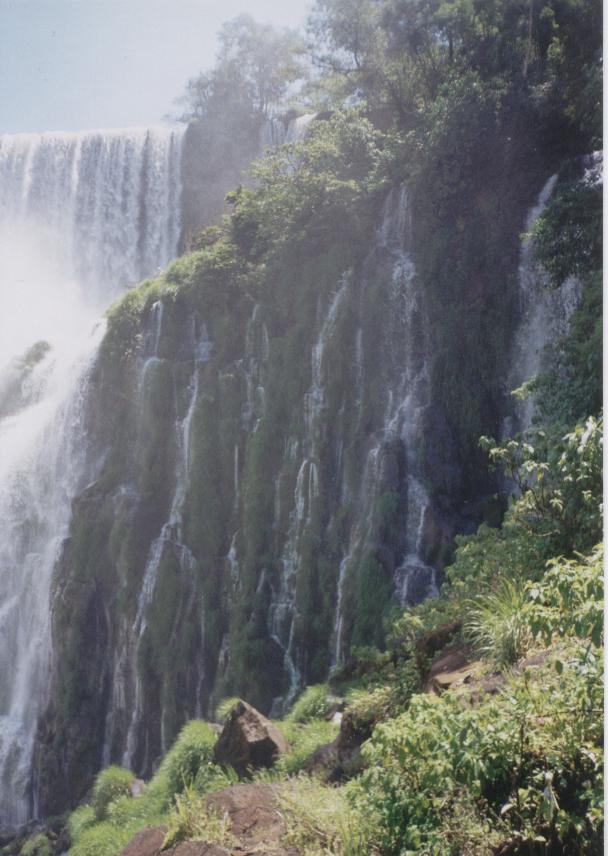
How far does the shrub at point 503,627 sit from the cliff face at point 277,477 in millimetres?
6263

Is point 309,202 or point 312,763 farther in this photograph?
point 309,202

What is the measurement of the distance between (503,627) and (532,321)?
9.76 metres

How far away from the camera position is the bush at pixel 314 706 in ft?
29.9

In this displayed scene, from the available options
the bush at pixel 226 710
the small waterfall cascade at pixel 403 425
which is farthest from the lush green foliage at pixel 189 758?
the small waterfall cascade at pixel 403 425

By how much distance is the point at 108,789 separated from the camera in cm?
1057

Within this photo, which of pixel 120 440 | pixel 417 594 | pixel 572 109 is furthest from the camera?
pixel 120 440

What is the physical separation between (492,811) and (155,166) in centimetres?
3422

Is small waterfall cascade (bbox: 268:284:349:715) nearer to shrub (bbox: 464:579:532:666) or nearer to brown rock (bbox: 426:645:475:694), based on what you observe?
brown rock (bbox: 426:645:475:694)

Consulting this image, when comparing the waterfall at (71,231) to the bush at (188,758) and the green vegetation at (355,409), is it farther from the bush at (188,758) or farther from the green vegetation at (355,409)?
the bush at (188,758)

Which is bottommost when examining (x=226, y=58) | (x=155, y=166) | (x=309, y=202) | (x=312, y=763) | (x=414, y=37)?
(x=312, y=763)

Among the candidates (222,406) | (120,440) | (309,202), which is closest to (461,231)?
(309,202)

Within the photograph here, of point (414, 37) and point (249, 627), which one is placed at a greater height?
point (414, 37)

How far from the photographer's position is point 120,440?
19.8 meters

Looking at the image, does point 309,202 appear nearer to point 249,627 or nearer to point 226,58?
point 249,627
